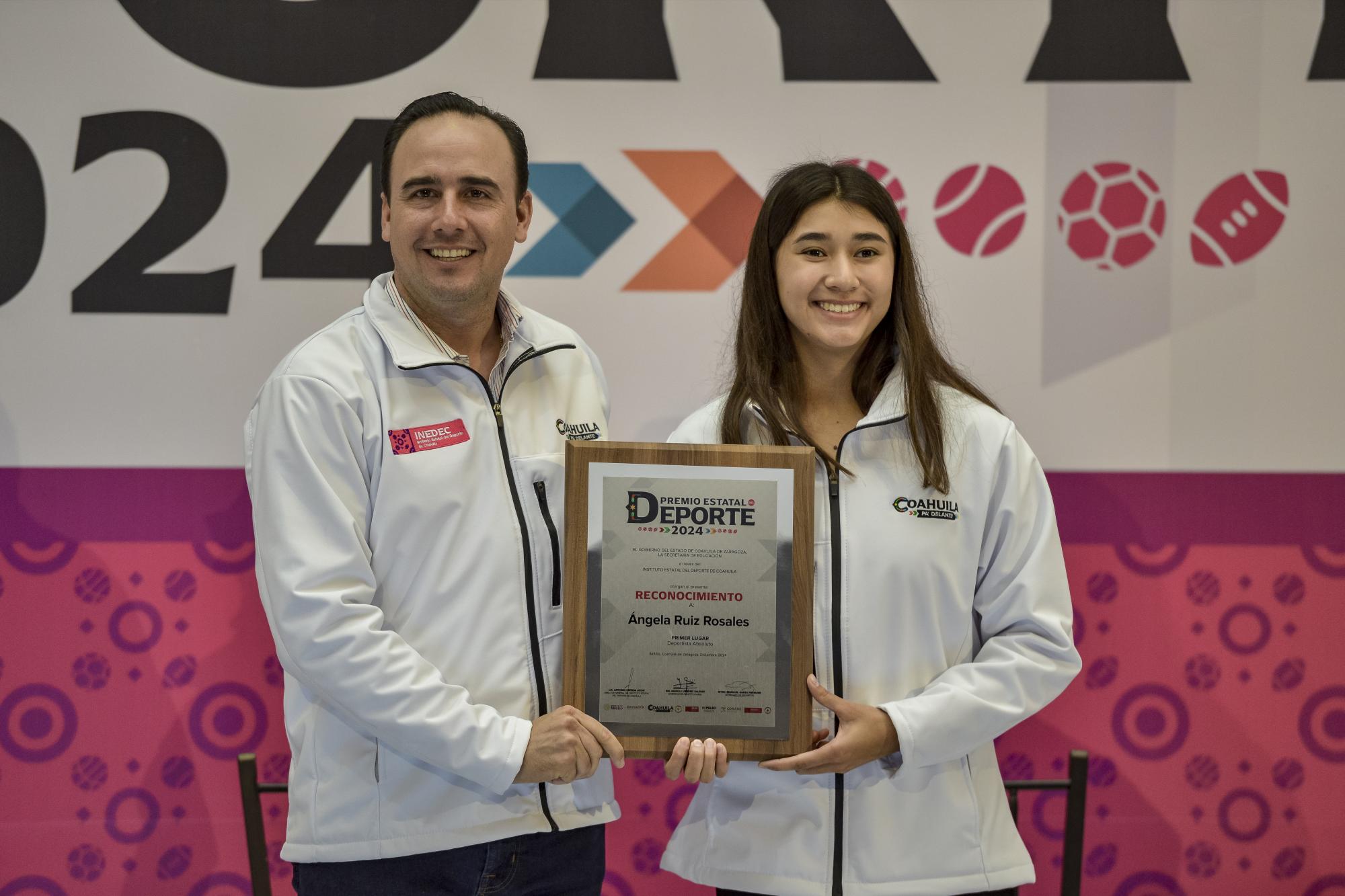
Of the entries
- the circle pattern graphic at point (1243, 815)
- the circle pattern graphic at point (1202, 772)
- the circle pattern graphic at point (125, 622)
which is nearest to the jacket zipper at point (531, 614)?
the circle pattern graphic at point (125, 622)

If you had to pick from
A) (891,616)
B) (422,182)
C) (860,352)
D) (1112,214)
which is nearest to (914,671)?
(891,616)

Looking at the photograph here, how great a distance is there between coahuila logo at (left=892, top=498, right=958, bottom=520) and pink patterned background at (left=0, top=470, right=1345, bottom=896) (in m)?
1.22

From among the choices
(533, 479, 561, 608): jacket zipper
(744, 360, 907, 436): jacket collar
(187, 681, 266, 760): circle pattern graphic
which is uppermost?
(744, 360, 907, 436): jacket collar

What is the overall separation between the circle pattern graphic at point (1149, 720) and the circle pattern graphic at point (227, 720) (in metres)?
2.40

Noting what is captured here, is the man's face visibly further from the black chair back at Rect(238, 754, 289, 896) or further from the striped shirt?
the black chair back at Rect(238, 754, 289, 896)

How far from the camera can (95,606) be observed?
294 cm

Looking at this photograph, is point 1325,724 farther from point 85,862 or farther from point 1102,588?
point 85,862

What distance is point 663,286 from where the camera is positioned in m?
2.96

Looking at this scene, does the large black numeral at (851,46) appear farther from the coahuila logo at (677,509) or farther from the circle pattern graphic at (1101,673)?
the circle pattern graphic at (1101,673)

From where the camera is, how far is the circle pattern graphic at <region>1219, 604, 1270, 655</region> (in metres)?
3.02

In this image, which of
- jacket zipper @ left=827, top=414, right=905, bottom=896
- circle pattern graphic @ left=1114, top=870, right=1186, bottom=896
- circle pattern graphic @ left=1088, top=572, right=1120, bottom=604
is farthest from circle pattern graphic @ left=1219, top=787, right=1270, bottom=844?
jacket zipper @ left=827, top=414, right=905, bottom=896

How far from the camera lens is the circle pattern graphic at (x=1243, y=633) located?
3018 mm

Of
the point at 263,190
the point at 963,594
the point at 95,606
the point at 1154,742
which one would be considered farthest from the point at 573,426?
the point at 1154,742

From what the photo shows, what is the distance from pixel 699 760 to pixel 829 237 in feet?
3.14
